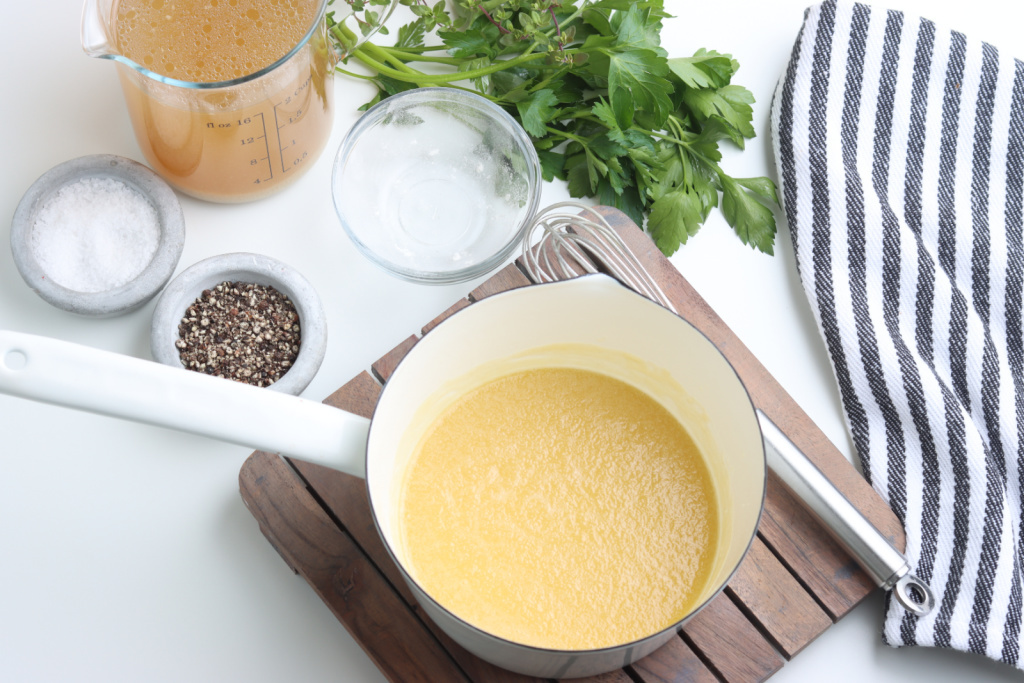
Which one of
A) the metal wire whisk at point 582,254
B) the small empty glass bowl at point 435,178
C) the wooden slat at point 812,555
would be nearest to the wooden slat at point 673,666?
the wooden slat at point 812,555

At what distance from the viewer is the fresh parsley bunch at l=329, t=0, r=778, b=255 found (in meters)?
0.87

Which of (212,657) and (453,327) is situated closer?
(453,327)

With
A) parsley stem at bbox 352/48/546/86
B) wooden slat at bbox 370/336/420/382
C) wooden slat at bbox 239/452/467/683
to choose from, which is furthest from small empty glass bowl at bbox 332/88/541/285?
wooden slat at bbox 239/452/467/683

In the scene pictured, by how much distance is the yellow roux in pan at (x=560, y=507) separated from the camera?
0.69 meters

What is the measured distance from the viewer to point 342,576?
75 centimetres

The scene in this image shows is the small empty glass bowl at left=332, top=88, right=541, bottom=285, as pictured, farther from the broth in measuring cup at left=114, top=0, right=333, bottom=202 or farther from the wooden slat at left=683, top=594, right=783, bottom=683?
the wooden slat at left=683, top=594, right=783, bottom=683

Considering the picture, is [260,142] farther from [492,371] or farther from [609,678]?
[609,678]

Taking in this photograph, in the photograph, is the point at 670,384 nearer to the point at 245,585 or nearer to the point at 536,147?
the point at 536,147

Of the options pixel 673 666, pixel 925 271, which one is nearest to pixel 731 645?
pixel 673 666

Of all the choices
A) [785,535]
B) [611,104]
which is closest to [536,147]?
[611,104]

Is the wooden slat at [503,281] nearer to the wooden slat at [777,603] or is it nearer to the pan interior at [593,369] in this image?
the pan interior at [593,369]

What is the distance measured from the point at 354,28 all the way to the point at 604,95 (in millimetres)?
282

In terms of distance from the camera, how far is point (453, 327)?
68 cm

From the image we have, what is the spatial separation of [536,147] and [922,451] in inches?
19.4
